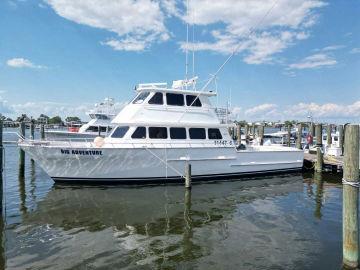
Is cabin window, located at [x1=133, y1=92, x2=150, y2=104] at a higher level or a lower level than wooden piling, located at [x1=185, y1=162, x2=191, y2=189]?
higher

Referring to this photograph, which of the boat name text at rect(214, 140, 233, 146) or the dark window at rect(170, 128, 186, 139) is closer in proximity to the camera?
the dark window at rect(170, 128, 186, 139)

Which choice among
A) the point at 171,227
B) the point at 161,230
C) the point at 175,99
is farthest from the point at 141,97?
the point at 161,230

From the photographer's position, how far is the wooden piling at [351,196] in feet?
20.9

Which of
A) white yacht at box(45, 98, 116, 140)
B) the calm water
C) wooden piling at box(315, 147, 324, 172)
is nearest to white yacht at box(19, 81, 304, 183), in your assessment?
the calm water

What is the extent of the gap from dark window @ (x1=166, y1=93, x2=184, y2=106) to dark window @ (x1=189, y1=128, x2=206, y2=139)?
1409mm

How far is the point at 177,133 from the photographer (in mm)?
15641

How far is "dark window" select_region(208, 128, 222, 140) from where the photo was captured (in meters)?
16.4

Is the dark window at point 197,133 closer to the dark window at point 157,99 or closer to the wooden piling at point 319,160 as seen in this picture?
the dark window at point 157,99

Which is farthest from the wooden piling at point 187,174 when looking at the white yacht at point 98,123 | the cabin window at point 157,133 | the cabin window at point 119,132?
the white yacht at point 98,123

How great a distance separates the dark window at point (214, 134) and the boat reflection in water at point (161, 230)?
2.97 m

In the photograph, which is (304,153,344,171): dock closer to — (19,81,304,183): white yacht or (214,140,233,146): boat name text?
(19,81,304,183): white yacht

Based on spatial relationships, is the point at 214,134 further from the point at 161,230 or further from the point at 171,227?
the point at 161,230

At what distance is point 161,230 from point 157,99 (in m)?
7.65

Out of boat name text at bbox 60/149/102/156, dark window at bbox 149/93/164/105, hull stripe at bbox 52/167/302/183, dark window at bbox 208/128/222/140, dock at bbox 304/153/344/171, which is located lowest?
hull stripe at bbox 52/167/302/183
